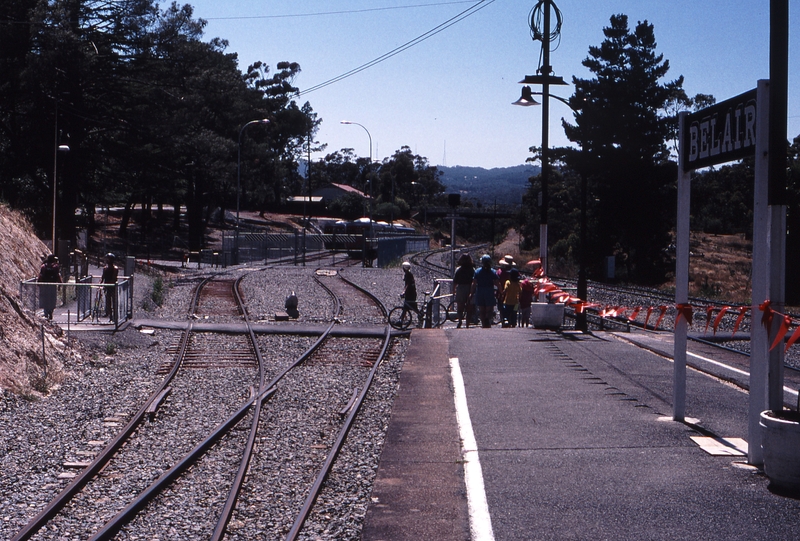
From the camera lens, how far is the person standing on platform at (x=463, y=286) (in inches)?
775

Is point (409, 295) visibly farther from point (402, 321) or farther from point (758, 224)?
point (758, 224)

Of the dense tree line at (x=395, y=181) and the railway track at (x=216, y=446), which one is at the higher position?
the dense tree line at (x=395, y=181)

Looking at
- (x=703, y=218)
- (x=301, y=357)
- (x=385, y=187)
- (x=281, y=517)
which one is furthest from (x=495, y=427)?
(x=385, y=187)

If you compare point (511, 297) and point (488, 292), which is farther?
point (511, 297)

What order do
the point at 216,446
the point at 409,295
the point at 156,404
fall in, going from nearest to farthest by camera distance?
the point at 216,446 → the point at 156,404 → the point at 409,295

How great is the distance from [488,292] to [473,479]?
11.8 m

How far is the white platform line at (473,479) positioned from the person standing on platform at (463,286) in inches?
355

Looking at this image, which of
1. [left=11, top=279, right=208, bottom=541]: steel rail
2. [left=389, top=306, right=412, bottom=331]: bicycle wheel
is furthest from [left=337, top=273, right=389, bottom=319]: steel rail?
[left=11, top=279, right=208, bottom=541]: steel rail

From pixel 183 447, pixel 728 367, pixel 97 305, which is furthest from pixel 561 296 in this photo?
pixel 183 447

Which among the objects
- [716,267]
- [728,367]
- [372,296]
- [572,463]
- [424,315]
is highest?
[716,267]

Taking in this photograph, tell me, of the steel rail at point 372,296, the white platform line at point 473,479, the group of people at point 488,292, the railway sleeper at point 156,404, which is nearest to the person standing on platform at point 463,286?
the group of people at point 488,292

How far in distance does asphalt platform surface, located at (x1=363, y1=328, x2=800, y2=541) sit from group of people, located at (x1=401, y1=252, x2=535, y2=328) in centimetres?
587

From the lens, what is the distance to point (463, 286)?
20.1 metres

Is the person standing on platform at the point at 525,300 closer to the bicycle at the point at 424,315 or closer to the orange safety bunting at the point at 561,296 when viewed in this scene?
the orange safety bunting at the point at 561,296
